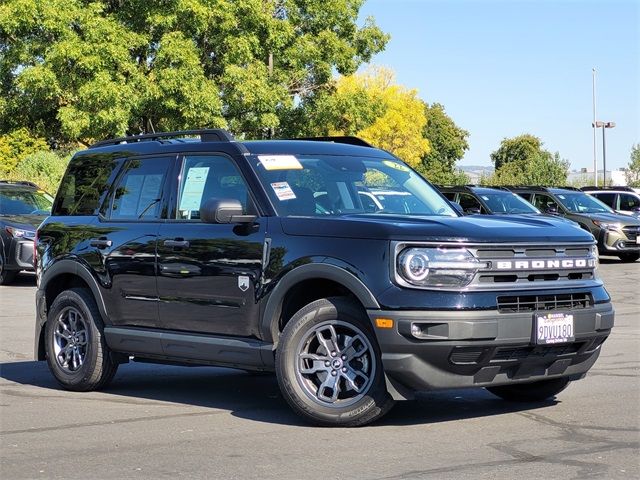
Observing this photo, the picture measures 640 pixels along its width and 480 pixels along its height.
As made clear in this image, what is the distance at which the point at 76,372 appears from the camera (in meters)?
8.43

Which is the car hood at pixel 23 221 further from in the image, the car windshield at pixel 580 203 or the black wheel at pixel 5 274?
the car windshield at pixel 580 203

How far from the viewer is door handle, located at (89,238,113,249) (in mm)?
8281

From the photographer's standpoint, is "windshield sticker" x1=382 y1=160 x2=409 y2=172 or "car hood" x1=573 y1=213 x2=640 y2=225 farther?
"car hood" x1=573 y1=213 x2=640 y2=225

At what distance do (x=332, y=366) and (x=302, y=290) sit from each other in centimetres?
60

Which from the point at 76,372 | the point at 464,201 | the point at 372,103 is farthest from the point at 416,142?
the point at 76,372

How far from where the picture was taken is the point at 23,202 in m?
20.9

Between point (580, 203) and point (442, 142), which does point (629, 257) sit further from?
point (442, 142)

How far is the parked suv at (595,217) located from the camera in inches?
988

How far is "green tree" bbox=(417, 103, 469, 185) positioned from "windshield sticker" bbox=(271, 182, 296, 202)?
339 ft

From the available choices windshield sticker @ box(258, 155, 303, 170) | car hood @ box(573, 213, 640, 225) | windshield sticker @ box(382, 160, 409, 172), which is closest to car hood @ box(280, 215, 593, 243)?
windshield sticker @ box(258, 155, 303, 170)

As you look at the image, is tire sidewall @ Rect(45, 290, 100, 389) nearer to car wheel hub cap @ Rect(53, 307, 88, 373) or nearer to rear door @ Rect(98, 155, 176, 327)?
car wheel hub cap @ Rect(53, 307, 88, 373)

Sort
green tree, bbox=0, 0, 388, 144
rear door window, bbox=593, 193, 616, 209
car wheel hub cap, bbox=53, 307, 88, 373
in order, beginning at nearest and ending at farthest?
1. car wheel hub cap, bbox=53, 307, 88, 373
2. rear door window, bbox=593, 193, 616, 209
3. green tree, bbox=0, 0, 388, 144

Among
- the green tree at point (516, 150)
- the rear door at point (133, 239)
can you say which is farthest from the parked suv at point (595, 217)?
the green tree at point (516, 150)

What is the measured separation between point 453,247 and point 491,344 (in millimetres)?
606
